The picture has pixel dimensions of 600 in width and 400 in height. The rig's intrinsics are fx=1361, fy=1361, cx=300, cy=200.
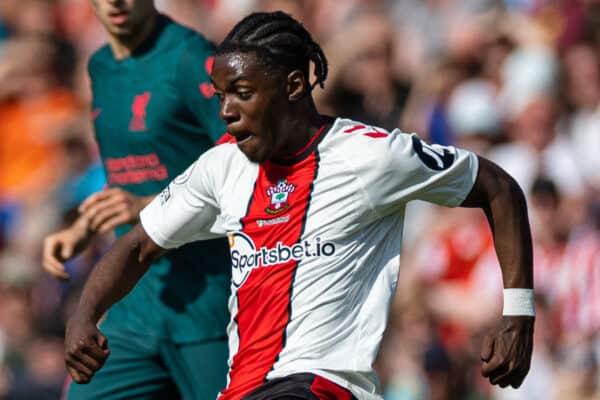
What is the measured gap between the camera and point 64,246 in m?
5.98

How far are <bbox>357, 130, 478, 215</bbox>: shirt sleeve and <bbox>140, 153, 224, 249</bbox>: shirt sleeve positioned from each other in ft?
2.11

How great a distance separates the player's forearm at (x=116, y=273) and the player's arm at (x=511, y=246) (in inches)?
47.9

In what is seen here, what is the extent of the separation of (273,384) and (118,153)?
5.98 ft

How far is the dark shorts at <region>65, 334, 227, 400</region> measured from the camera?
577 cm

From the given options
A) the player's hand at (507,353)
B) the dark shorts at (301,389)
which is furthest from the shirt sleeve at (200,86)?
the player's hand at (507,353)

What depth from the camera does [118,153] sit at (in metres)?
6.06

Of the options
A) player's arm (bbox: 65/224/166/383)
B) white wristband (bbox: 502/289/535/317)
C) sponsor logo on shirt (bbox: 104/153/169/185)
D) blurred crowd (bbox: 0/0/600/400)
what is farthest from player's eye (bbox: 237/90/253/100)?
blurred crowd (bbox: 0/0/600/400)

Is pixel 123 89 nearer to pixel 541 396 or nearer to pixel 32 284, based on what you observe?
pixel 541 396

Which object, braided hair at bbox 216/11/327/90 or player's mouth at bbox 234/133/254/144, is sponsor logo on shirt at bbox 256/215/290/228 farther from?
braided hair at bbox 216/11/327/90

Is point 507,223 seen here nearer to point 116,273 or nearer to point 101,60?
point 116,273

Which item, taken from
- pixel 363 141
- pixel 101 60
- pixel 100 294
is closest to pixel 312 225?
pixel 363 141

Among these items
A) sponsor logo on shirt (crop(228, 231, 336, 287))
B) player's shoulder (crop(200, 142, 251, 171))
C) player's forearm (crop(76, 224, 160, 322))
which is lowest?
player's forearm (crop(76, 224, 160, 322))

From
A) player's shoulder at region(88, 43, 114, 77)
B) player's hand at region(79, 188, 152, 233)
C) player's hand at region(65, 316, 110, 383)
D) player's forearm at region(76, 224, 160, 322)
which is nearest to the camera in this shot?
Answer: player's hand at region(65, 316, 110, 383)

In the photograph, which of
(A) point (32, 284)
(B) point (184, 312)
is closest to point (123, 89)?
(B) point (184, 312)
